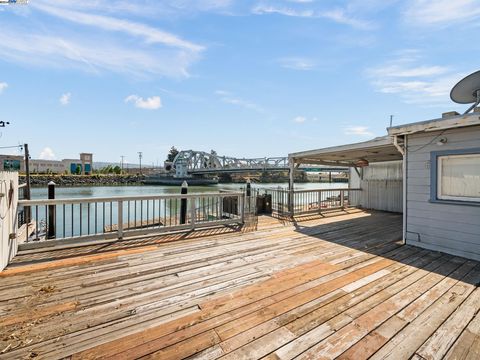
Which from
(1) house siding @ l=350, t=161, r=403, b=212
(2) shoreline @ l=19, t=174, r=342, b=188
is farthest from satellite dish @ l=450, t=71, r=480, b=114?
(2) shoreline @ l=19, t=174, r=342, b=188

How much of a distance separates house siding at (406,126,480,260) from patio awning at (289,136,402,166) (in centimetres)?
108

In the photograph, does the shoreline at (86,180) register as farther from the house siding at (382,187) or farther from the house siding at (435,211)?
the house siding at (435,211)

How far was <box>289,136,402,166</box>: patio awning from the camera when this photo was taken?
5649 millimetres

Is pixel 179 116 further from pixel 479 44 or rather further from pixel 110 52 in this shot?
pixel 479 44

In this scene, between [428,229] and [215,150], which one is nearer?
[428,229]

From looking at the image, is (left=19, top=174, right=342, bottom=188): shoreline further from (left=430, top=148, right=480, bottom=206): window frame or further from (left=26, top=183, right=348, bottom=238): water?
(left=430, top=148, right=480, bottom=206): window frame

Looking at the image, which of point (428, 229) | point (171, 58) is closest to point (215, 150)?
point (171, 58)

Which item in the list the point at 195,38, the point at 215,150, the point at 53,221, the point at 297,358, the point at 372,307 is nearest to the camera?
the point at 297,358

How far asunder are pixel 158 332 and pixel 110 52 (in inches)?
282

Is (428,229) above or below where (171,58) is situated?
below

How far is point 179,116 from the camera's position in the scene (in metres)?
20.6

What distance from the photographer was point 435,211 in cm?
400

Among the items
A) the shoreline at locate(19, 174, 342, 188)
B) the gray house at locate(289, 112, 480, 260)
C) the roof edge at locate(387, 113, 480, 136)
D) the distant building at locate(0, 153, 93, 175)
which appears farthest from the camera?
the distant building at locate(0, 153, 93, 175)

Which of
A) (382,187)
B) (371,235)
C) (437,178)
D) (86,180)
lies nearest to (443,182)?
(437,178)
